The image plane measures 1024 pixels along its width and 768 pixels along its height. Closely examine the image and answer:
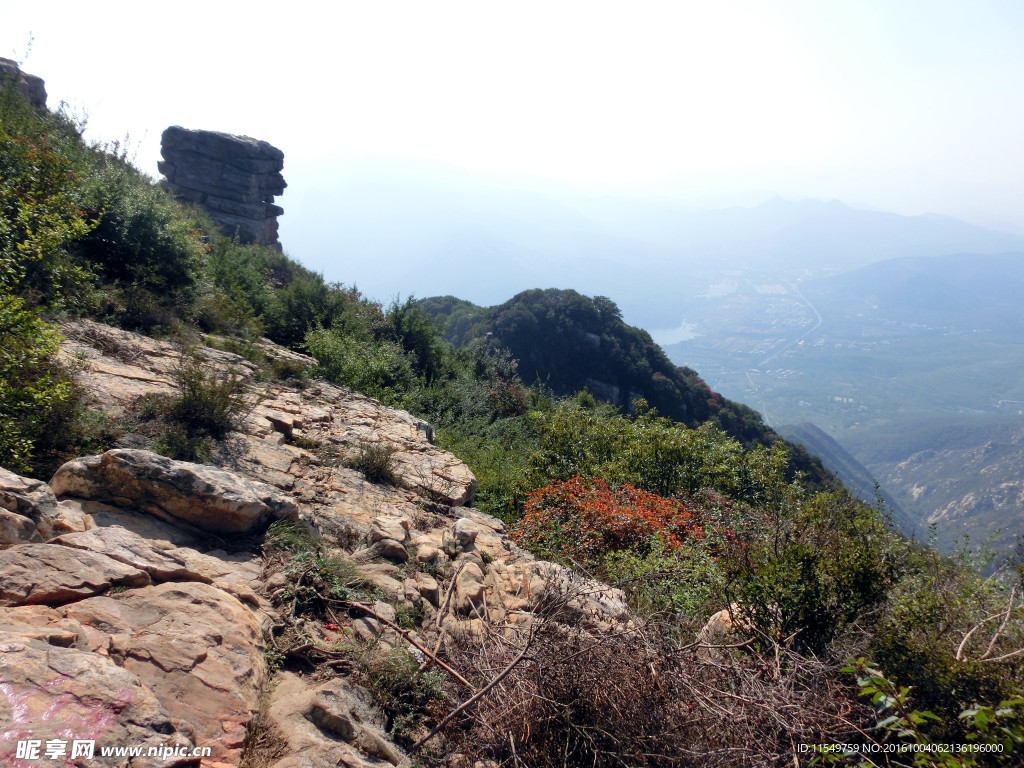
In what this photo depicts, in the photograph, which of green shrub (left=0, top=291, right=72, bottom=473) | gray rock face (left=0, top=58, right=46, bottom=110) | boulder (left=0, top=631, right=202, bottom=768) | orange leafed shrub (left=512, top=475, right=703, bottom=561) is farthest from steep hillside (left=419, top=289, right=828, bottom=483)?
boulder (left=0, top=631, right=202, bottom=768)

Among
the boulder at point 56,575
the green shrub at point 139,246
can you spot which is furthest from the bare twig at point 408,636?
the green shrub at point 139,246

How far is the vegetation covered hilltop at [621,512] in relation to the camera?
2.61 meters

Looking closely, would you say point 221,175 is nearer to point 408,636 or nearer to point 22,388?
point 22,388

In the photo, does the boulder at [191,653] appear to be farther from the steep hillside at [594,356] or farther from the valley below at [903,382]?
the steep hillside at [594,356]

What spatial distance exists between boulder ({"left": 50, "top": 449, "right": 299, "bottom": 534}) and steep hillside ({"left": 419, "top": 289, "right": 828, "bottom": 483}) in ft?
84.3

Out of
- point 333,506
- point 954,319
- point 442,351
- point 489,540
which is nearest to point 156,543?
point 333,506

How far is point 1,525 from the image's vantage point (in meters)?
2.55

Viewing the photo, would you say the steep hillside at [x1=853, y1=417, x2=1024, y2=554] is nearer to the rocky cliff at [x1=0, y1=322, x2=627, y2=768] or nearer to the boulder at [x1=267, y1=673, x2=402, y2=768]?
the rocky cliff at [x1=0, y1=322, x2=627, y2=768]

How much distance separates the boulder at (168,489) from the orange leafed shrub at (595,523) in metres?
3.52

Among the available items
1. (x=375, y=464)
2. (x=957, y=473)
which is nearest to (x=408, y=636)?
(x=375, y=464)

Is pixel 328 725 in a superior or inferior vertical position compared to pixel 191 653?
inferior

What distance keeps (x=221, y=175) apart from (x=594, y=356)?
24.6 metres

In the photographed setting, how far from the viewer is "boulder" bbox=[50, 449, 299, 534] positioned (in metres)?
3.44

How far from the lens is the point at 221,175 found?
69.6 ft
